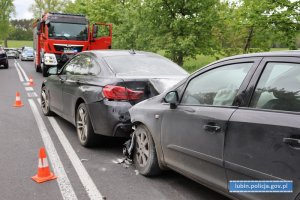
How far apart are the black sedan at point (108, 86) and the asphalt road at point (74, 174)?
39 cm

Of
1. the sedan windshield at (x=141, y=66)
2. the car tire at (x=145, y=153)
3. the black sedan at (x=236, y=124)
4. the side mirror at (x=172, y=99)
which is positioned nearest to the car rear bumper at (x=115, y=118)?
the car tire at (x=145, y=153)

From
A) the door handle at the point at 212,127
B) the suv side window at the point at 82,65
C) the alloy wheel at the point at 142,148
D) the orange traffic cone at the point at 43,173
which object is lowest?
the orange traffic cone at the point at 43,173

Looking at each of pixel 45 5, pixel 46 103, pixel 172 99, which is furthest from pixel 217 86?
pixel 45 5

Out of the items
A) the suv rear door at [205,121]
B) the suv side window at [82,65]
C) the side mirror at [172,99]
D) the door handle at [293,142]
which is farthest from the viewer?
the suv side window at [82,65]

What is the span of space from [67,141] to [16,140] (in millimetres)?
923

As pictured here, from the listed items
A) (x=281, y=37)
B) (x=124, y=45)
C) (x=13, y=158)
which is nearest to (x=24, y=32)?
(x=124, y=45)

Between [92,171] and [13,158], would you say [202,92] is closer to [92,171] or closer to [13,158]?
[92,171]

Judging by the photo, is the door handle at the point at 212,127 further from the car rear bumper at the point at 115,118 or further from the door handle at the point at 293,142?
the car rear bumper at the point at 115,118

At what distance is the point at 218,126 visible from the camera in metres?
3.57

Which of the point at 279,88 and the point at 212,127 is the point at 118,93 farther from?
the point at 279,88

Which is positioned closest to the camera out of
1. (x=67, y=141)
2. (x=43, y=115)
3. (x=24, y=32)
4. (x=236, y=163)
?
(x=236, y=163)

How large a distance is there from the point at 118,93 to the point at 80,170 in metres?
1.22

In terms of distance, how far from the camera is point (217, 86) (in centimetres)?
390

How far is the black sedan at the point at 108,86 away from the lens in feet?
18.5
